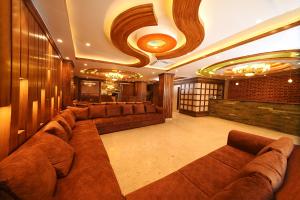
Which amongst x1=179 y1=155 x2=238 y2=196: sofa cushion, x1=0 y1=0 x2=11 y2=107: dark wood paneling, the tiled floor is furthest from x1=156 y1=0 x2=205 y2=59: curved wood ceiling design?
the tiled floor

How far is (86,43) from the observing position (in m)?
3.10

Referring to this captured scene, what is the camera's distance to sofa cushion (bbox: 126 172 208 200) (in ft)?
3.34

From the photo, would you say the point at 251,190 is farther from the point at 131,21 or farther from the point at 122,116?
the point at 122,116

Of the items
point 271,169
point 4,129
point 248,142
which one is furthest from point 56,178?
point 248,142

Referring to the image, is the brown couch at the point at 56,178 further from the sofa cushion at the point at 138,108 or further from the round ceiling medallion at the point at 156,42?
the sofa cushion at the point at 138,108

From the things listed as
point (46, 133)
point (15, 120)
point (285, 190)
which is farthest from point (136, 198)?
point (15, 120)

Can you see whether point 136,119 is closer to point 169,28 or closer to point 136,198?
point 169,28

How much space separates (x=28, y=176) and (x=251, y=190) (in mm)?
1372

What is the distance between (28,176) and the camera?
0.84m

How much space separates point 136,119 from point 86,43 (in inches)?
109

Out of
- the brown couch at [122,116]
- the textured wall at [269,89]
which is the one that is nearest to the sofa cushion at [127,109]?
the brown couch at [122,116]

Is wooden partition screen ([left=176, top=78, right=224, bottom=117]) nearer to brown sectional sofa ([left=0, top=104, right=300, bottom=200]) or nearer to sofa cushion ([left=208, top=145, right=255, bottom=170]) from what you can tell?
sofa cushion ([left=208, top=145, right=255, bottom=170])

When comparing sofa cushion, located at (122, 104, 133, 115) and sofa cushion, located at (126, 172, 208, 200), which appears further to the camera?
sofa cushion, located at (122, 104, 133, 115)

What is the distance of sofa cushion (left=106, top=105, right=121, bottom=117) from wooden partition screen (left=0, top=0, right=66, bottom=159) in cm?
236
